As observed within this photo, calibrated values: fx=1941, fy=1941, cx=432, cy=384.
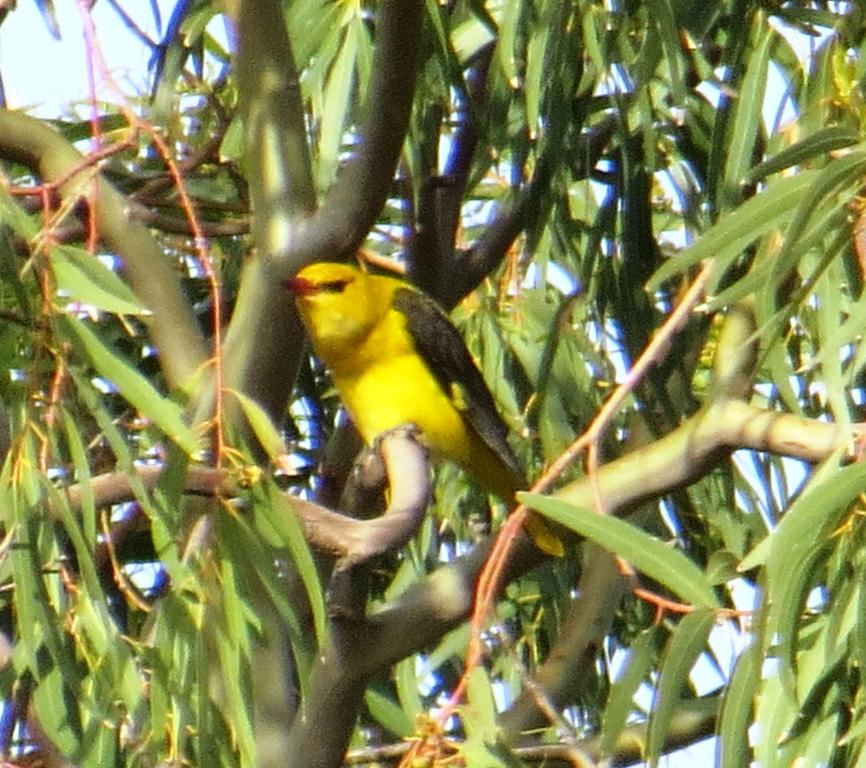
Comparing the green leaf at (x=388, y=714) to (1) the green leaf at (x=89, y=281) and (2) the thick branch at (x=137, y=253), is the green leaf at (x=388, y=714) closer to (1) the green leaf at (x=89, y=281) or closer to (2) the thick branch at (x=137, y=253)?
(2) the thick branch at (x=137, y=253)

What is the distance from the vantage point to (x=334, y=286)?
9.85 feet

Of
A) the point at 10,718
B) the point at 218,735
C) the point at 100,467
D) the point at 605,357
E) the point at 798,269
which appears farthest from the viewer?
the point at 605,357

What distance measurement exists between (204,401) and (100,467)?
573mm

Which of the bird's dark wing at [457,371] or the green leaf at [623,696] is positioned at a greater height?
the green leaf at [623,696]

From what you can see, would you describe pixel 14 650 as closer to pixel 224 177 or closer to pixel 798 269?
pixel 798 269

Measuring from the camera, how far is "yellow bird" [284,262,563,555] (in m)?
3.20

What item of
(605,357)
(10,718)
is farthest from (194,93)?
(10,718)

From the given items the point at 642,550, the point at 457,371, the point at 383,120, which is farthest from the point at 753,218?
the point at 457,371

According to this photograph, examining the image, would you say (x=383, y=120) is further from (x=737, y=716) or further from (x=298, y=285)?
(x=737, y=716)

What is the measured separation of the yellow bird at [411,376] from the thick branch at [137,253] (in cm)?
54

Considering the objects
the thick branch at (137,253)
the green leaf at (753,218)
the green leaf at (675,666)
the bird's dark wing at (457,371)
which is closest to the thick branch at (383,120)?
the thick branch at (137,253)

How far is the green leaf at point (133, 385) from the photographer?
5.93ft

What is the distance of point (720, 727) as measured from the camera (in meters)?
1.95

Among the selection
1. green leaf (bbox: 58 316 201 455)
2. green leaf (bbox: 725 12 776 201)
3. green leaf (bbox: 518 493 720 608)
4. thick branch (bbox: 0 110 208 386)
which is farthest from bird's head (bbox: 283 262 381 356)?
green leaf (bbox: 518 493 720 608)
